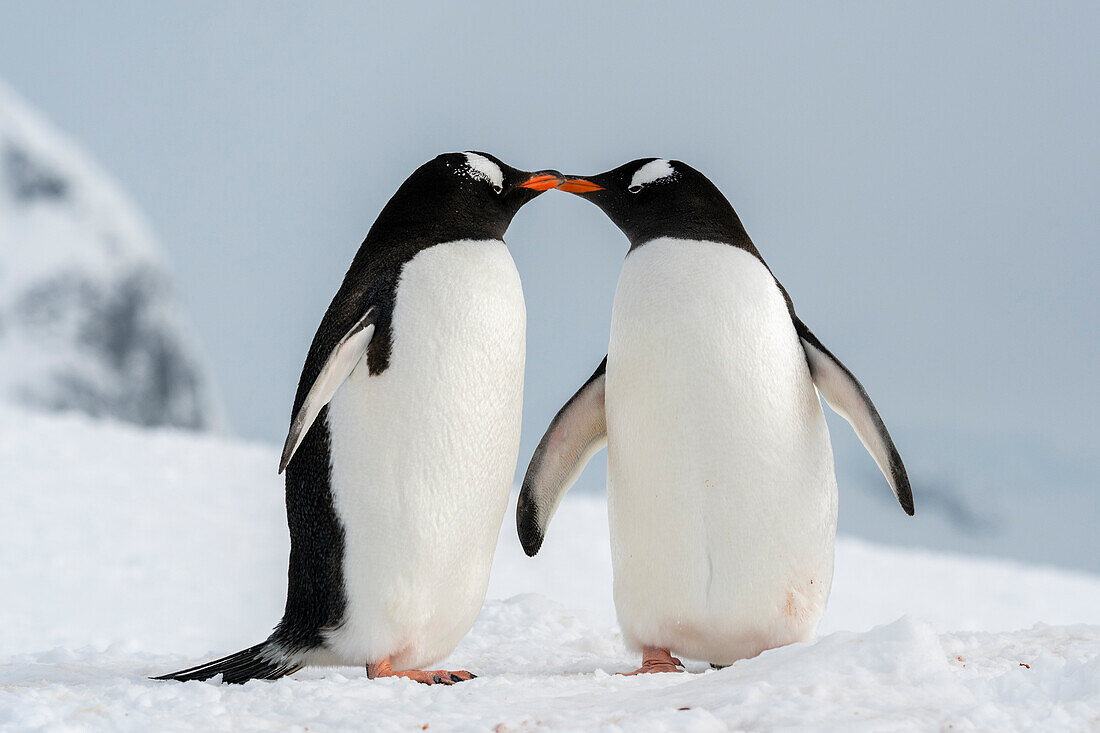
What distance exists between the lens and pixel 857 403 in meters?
2.61

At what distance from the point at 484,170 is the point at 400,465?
0.83 meters

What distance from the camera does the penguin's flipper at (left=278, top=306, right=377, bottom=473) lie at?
2.14 meters

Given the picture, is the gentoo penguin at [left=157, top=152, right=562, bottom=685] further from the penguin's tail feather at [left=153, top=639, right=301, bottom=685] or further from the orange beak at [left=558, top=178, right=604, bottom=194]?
the orange beak at [left=558, top=178, right=604, bottom=194]

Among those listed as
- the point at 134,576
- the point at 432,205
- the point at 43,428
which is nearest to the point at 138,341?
the point at 43,428

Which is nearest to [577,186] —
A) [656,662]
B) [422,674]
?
[656,662]

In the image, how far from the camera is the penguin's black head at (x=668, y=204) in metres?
2.65

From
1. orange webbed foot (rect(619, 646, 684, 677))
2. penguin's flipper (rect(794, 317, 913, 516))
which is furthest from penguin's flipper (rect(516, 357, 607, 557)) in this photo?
penguin's flipper (rect(794, 317, 913, 516))

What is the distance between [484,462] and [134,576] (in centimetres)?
396

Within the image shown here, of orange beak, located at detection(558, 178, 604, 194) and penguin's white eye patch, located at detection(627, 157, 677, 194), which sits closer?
penguin's white eye patch, located at detection(627, 157, 677, 194)

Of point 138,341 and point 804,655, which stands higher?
point 138,341

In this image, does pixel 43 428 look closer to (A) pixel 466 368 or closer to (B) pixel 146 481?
(B) pixel 146 481

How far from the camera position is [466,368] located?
90.0 inches

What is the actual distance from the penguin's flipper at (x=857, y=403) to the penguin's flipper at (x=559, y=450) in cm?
57

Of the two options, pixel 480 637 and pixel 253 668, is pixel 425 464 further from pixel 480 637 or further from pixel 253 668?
pixel 480 637
